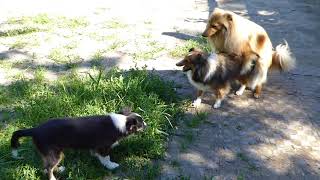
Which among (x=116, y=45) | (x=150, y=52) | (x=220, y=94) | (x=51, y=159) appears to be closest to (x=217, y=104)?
(x=220, y=94)

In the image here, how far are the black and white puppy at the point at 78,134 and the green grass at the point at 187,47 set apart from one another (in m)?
3.14

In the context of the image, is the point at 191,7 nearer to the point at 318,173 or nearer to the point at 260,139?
the point at 260,139

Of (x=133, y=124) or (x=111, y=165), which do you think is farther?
(x=111, y=165)

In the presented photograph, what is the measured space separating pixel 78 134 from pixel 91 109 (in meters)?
0.98

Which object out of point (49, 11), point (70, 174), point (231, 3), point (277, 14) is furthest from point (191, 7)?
point (70, 174)

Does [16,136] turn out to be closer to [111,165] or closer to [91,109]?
[111,165]

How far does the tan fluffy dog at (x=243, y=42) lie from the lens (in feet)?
18.4

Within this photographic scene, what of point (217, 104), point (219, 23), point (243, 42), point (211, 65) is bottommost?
point (217, 104)

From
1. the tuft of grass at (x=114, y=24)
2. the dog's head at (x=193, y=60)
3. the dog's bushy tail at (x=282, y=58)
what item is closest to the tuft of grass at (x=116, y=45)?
the tuft of grass at (x=114, y=24)

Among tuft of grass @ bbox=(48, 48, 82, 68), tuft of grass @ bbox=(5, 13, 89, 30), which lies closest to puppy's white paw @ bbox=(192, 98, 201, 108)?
tuft of grass @ bbox=(48, 48, 82, 68)

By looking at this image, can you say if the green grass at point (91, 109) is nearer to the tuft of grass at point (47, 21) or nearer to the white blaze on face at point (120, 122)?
the white blaze on face at point (120, 122)

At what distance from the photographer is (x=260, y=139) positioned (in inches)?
198

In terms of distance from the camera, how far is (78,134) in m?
3.97

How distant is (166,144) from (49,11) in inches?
223
